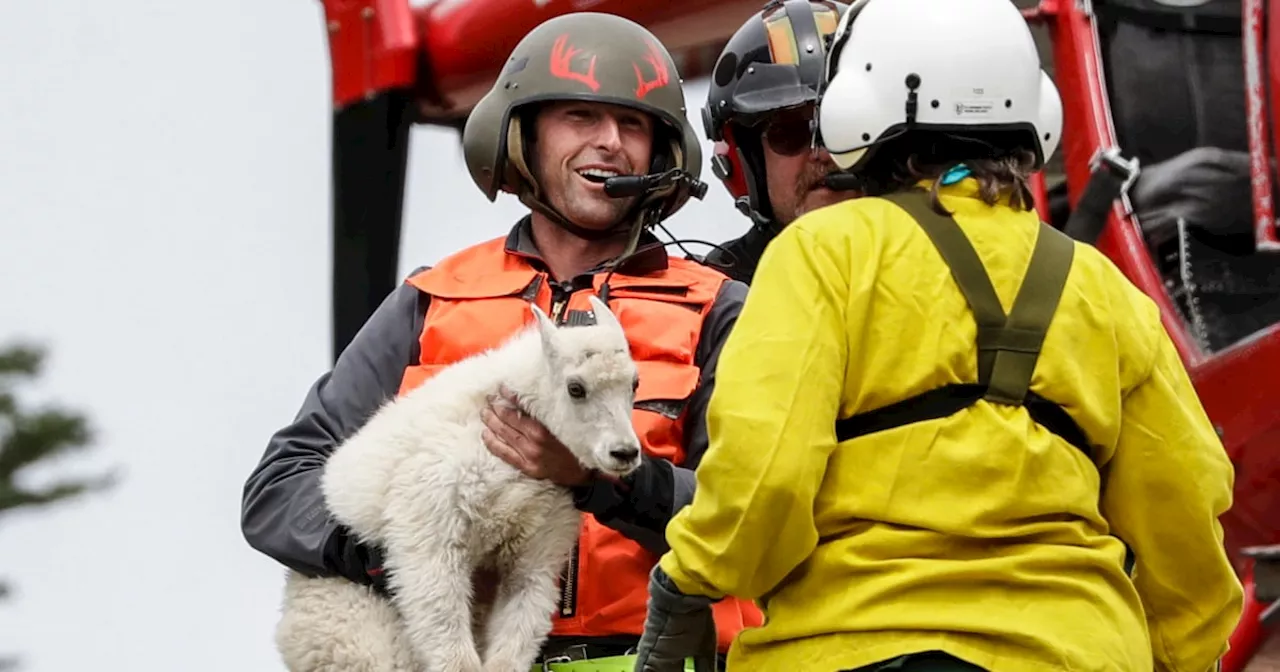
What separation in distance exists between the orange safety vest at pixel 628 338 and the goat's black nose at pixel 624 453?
34 cm

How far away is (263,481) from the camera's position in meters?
4.25

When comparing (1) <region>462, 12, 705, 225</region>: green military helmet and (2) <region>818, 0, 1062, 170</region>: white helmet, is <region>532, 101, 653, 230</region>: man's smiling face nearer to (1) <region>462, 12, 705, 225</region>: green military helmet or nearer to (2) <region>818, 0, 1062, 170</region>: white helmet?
(1) <region>462, 12, 705, 225</region>: green military helmet

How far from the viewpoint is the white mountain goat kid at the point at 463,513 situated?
3816 millimetres

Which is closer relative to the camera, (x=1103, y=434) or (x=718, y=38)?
(x=1103, y=434)

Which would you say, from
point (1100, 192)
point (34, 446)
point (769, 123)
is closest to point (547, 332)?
point (769, 123)

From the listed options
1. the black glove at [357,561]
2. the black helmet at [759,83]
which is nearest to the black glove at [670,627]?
the black glove at [357,561]

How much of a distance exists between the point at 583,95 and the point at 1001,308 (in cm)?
152

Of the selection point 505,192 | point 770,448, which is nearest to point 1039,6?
point 505,192

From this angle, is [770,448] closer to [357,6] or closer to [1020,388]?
[1020,388]

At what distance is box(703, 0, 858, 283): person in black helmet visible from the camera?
545cm

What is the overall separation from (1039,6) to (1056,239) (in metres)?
4.44

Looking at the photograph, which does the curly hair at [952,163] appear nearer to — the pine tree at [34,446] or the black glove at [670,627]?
the black glove at [670,627]

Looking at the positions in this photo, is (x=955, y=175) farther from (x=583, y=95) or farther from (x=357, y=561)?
(x=357, y=561)

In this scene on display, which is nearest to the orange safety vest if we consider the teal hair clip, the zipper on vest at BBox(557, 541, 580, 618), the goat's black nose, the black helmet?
the zipper on vest at BBox(557, 541, 580, 618)
